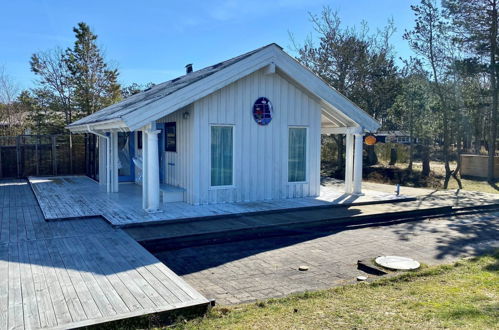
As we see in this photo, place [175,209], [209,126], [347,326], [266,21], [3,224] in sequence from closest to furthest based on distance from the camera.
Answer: [347,326]
[3,224]
[175,209]
[209,126]
[266,21]

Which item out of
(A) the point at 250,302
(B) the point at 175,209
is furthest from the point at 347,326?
(B) the point at 175,209

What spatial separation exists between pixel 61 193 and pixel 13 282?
7.20 metres

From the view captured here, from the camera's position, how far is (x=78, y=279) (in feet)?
15.0

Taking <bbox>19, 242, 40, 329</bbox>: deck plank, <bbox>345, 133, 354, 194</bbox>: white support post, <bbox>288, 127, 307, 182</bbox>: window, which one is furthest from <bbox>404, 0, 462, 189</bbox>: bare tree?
<bbox>19, 242, 40, 329</bbox>: deck plank

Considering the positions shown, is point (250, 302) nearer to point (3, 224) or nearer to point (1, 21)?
point (3, 224)

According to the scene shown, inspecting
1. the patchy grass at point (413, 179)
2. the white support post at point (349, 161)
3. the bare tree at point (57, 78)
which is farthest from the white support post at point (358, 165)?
the bare tree at point (57, 78)

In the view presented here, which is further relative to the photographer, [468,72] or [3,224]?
[468,72]

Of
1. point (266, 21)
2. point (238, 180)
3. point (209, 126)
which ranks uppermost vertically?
point (266, 21)

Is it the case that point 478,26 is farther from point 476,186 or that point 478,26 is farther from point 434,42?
point 476,186

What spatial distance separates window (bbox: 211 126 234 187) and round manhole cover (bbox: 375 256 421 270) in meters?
4.42

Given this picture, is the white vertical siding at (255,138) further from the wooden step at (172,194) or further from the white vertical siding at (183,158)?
the wooden step at (172,194)

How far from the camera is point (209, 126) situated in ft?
30.0

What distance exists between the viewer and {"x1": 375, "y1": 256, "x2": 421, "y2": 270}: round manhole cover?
5.50 m

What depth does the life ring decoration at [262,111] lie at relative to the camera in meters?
9.66
